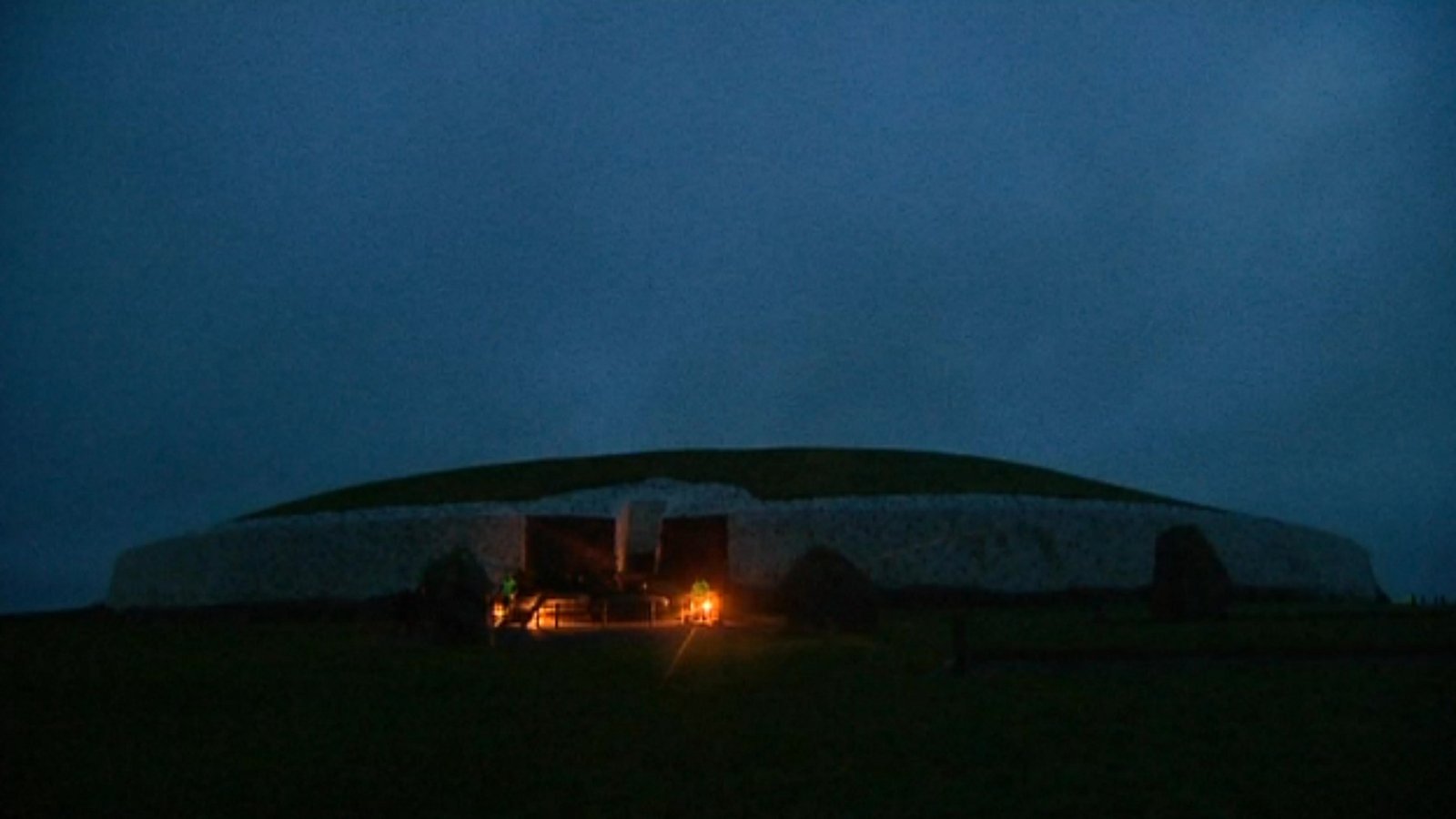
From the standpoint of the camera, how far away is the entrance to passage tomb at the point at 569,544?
31500 mm

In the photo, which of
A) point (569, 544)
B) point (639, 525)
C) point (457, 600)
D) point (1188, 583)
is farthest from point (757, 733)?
point (569, 544)

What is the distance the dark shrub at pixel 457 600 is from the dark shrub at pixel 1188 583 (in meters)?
11.8

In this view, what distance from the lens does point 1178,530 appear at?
20.8 m

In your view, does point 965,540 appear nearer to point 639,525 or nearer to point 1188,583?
point 639,525

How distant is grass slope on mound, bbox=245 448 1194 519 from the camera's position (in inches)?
1297

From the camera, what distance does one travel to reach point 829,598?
20.0 m

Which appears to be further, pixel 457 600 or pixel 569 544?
pixel 569 544

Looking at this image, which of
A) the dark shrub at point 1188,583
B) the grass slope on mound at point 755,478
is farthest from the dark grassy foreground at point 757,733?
the grass slope on mound at point 755,478

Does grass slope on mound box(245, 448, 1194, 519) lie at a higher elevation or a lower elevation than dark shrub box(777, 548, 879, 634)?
higher

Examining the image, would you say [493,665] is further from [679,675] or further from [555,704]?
[555,704]

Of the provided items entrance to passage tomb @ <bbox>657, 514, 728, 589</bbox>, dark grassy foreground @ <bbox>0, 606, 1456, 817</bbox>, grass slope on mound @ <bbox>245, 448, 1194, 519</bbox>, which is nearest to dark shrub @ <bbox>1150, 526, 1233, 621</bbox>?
dark grassy foreground @ <bbox>0, 606, 1456, 817</bbox>

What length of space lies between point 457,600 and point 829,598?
642 centimetres

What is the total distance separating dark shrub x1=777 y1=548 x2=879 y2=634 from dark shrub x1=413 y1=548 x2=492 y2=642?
5.49 m

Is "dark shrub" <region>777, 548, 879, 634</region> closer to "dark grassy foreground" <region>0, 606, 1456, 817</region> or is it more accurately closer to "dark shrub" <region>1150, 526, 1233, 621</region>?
"dark grassy foreground" <region>0, 606, 1456, 817</region>
